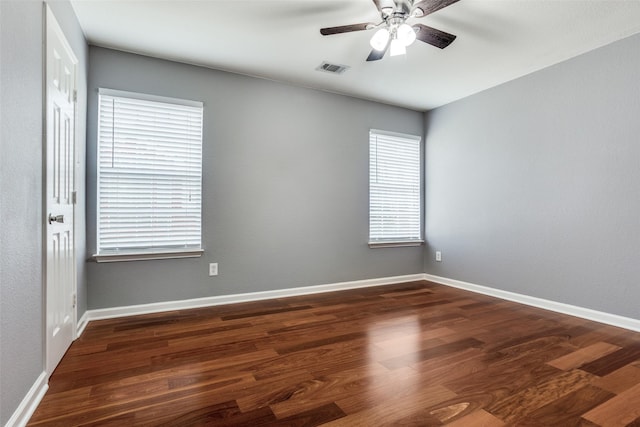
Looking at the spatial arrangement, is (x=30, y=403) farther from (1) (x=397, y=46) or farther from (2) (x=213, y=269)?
(1) (x=397, y=46)

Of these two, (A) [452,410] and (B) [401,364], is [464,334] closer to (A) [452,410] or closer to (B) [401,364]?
(B) [401,364]

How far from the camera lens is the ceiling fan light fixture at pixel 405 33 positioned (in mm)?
2164

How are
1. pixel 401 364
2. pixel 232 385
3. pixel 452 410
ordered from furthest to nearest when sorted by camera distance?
pixel 401 364 < pixel 232 385 < pixel 452 410

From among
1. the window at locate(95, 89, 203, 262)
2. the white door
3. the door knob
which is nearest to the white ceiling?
the window at locate(95, 89, 203, 262)

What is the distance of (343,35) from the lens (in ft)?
9.11

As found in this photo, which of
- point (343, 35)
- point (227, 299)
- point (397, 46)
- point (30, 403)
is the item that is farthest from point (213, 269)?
point (397, 46)

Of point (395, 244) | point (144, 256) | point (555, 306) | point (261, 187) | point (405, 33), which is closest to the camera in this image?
point (405, 33)

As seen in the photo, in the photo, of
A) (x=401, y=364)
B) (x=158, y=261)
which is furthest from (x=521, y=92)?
(x=158, y=261)

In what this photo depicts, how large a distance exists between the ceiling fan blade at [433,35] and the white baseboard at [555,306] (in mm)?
2743

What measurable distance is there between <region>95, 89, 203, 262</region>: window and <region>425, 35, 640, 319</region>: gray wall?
3276 mm

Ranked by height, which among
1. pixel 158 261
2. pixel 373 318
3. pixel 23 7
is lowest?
pixel 373 318

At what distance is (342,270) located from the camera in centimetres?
415

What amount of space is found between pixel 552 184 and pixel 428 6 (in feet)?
7.61

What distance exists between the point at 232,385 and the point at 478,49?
133 inches
